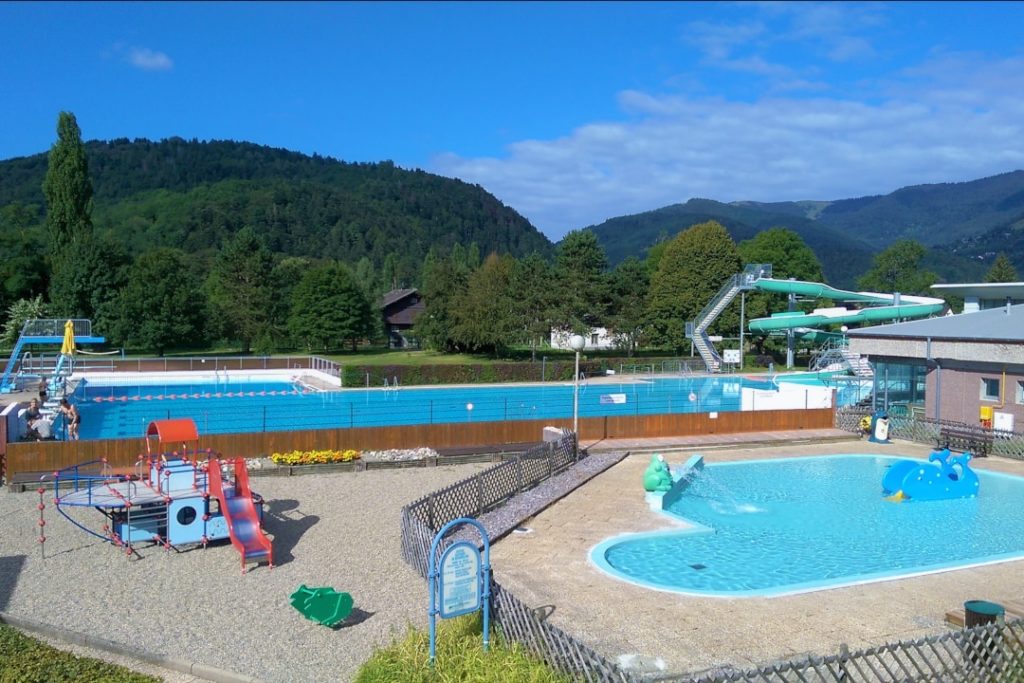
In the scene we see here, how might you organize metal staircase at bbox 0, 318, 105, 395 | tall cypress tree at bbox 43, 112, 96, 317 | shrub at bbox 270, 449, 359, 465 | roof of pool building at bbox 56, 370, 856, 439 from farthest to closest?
tall cypress tree at bbox 43, 112, 96, 317 < metal staircase at bbox 0, 318, 105, 395 < roof of pool building at bbox 56, 370, 856, 439 < shrub at bbox 270, 449, 359, 465

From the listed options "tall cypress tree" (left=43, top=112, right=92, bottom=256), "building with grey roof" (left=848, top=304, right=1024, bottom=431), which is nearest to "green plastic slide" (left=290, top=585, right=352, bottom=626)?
"building with grey roof" (left=848, top=304, right=1024, bottom=431)

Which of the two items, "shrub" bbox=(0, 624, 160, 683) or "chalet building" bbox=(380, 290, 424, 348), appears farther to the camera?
"chalet building" bbox=(380, 290, 424, 348)

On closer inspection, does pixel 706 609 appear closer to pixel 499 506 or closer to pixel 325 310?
pixel 499 506

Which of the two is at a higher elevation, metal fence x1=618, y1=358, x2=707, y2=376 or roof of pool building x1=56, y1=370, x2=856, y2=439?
metal fence x1=618, y1=358, x2=707, y2=376

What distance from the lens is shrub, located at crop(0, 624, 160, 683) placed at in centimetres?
864

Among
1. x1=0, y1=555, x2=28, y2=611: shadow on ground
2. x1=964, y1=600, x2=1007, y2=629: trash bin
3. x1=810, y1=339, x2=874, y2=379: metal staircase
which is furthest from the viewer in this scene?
x1=810, y1=339, x2=874, y2=379: metal staircase

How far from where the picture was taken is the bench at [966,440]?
24.6 meters

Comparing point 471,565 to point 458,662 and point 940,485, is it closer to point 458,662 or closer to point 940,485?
point 458,662

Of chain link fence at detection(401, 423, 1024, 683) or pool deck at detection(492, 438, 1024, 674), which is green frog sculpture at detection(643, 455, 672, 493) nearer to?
pool deck at detection(492, 438, 1024, 674)

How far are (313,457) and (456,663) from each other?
13.7 m

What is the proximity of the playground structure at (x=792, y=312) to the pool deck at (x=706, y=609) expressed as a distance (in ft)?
134

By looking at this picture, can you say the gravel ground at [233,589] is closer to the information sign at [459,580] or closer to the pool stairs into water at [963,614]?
the information sign at [459,580]

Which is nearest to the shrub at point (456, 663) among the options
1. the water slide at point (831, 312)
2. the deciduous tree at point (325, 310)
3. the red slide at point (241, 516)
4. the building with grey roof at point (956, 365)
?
the red slide at point (241, 516)

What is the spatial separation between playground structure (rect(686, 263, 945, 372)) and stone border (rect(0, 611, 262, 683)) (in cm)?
4738
